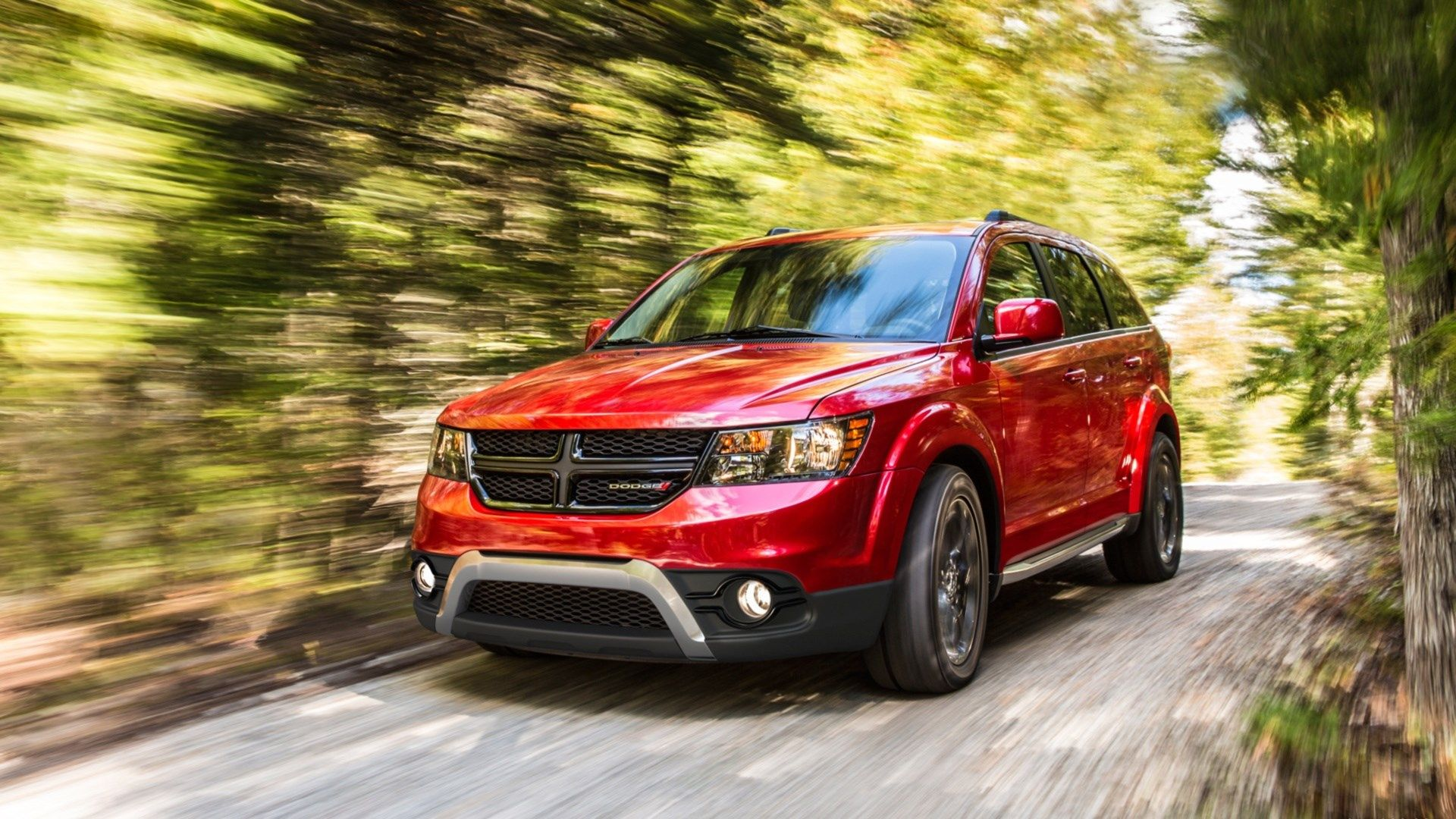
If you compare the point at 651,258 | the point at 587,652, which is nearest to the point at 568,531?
the point at 587,652

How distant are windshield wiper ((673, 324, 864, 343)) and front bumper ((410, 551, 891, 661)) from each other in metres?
1.28

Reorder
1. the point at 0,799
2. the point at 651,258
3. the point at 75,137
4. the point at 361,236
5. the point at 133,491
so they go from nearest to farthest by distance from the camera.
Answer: the point at 0,799, the point at 75,137, the point at 133,491, the point at 361,236, the point at 651,258

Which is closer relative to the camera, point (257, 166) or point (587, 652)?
point (587, 652)

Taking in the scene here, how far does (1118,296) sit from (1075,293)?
950mm

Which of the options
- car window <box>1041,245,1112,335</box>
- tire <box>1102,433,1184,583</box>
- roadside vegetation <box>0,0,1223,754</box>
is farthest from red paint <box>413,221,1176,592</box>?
tire <box>1102,433,1184,583</box>

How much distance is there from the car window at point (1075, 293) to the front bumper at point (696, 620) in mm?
2692

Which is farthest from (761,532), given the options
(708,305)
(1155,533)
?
(1155,533)

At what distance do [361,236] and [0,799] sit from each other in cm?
320

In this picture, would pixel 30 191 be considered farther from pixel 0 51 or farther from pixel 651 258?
pixel 651 258

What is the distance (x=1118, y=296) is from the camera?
7.87m

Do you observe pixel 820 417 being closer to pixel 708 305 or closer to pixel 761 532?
pixel 761 532

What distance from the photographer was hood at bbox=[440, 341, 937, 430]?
4543 millimetres

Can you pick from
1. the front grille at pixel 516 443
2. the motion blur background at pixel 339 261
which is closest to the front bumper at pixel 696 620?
the front grille at pixel 516 443

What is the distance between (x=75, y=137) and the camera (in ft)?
15.6
